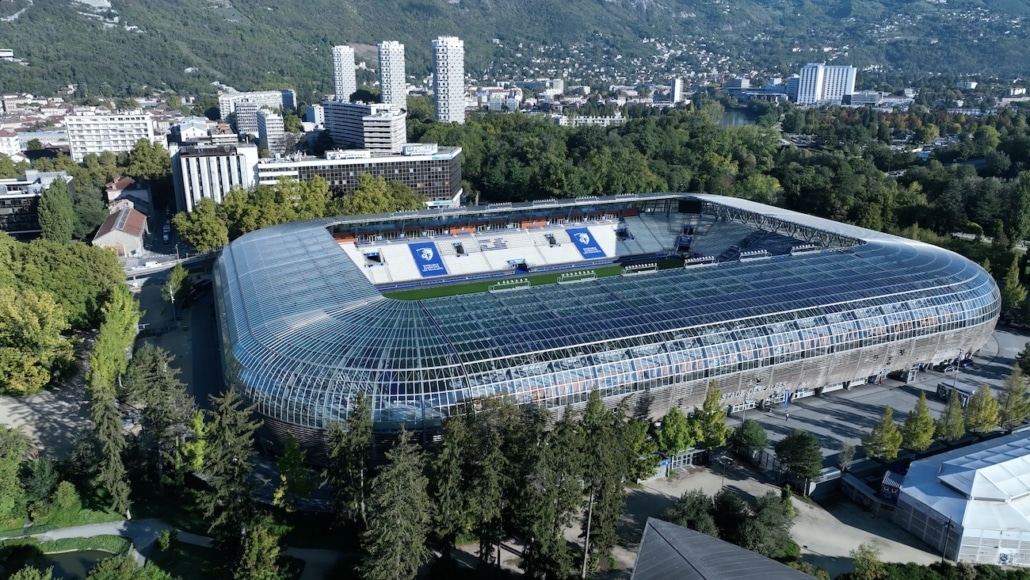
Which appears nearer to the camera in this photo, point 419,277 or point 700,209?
point 419,277

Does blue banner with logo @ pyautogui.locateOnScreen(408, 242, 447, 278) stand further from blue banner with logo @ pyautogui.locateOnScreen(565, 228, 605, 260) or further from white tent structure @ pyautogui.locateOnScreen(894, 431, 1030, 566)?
white tent structure @ pyautogui.locateOnScreen(894, 431, 1030, 566)

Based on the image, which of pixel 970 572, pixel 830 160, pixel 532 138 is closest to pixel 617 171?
pixel 532 138

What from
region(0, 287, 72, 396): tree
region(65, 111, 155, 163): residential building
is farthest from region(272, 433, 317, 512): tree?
region(65, 111, 155, 163): residential building

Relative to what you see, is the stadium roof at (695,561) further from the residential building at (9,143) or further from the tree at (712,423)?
the residential building at (9,143)

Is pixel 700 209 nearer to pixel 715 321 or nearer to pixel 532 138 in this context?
pixel 715 321

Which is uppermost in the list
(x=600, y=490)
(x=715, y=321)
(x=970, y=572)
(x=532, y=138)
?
(x=532, y=138)

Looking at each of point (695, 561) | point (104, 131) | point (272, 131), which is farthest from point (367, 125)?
point (695, 561)

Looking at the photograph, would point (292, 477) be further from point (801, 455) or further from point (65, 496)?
point (801, 455)

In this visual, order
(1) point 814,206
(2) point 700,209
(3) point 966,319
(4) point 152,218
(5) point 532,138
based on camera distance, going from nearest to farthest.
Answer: (3) point 966,319 < (2) point 700,209 < (1) point 814,206 < (4) point 152,218 < (5) point 532,138
